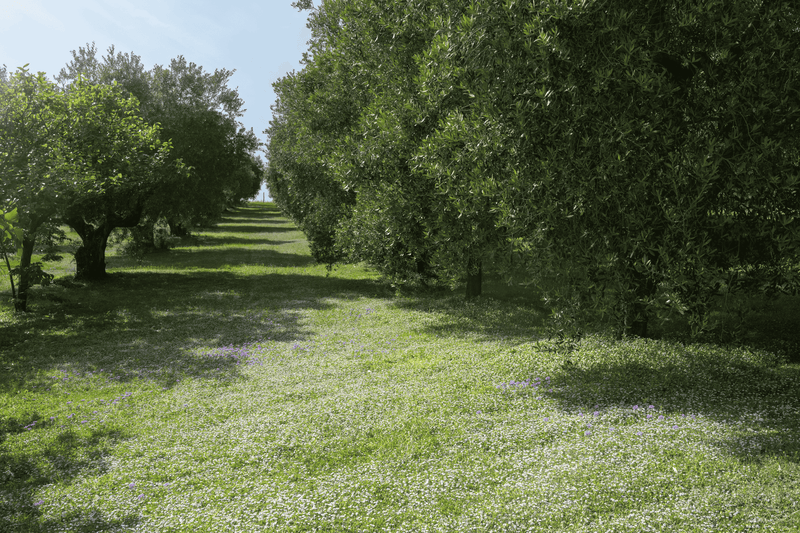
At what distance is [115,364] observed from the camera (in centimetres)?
1306

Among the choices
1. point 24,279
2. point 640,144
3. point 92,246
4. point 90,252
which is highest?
point 640,144

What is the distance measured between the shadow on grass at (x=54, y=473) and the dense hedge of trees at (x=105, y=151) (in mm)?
3308

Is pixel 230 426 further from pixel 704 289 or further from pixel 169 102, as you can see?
pixel 169 102

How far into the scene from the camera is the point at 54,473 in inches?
291

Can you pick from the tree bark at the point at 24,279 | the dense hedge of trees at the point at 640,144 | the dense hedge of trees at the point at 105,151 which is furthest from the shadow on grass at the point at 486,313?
the tree bark at the point at 24,279

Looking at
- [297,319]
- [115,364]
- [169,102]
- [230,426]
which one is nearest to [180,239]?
[169,102]

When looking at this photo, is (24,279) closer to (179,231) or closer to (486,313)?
(486,313)

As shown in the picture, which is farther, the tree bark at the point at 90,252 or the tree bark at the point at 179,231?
the tree bark at the point at 179,231

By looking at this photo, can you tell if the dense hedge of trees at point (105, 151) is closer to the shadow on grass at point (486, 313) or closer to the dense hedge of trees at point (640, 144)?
the dense hedge of trees at point (640, 144)

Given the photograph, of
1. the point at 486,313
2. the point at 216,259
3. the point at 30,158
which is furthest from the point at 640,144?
the point at 216,259

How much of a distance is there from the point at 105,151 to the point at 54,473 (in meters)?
16.2

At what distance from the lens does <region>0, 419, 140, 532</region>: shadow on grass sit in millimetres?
6055

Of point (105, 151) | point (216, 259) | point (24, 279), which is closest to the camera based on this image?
point (24, 279)

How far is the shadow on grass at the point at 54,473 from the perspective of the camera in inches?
238
